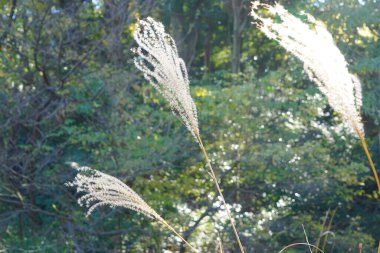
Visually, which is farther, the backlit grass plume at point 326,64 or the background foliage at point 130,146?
the background foliage at point 130,146

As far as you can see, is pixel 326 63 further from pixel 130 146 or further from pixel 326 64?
pixel 130 146

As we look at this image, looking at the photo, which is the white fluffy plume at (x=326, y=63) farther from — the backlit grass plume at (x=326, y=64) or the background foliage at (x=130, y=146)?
the background foliage at (x=130, y=146)

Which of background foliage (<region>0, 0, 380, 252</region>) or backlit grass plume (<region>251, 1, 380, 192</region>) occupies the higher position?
backlit grass plume (<region>251, 1, 380, 192</region>)

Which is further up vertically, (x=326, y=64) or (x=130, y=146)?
(x=326, y=64)

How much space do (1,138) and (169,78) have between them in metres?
6.59

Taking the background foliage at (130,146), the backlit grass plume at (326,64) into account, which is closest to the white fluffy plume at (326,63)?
the backlit grass plume at (326,64)

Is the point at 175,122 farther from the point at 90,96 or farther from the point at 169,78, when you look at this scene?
the point at 169,78

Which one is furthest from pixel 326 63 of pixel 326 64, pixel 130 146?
pixel 130 146

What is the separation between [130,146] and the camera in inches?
336

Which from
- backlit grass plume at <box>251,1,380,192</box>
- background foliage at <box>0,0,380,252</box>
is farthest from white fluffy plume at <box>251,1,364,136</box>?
background foliage at <box>0,0,380,252</box>

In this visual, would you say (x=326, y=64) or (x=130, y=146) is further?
(x=130, y=146)

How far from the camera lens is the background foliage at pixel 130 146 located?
334 inches

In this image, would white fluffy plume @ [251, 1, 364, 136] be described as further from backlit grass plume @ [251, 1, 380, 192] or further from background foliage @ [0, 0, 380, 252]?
background foliage @ [0, 0, 380, 252]

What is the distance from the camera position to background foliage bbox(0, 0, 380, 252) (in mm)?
8484
